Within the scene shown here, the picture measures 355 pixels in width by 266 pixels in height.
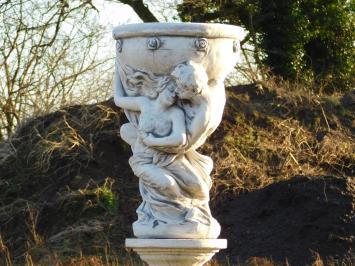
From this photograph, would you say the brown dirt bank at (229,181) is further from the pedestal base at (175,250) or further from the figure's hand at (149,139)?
the figure's hand at (149,139)

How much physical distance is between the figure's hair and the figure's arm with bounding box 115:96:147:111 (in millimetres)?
320

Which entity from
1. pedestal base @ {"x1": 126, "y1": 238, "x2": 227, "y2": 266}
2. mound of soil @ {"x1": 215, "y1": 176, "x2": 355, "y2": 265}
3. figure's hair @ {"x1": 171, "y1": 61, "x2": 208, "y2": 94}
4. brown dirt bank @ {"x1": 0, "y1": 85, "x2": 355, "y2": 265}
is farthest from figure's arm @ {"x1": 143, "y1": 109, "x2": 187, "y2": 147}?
brown dirt bank @ {"x1": 0, "y1": 85, "x2": 355, "y2": 265}

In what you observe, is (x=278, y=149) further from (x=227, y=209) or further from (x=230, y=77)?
(x=230, y=77)

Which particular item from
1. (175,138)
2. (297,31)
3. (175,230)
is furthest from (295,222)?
(297,31)

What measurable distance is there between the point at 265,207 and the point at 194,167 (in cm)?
746

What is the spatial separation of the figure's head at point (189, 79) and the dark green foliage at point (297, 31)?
581 inches

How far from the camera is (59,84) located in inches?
891

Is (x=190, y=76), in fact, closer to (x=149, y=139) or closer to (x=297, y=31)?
(x=149, y=139)

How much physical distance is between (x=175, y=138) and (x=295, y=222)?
722 cm

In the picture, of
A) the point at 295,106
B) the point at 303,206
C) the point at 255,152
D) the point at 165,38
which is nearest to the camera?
the point at 165,38

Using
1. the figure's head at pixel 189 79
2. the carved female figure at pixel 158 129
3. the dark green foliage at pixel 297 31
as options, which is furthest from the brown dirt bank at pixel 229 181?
the figure's head at pixel 189 79

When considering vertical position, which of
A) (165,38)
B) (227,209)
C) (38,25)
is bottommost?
(227,209)

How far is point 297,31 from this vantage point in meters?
23.2

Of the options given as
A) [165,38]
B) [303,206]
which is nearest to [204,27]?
[165,38]
